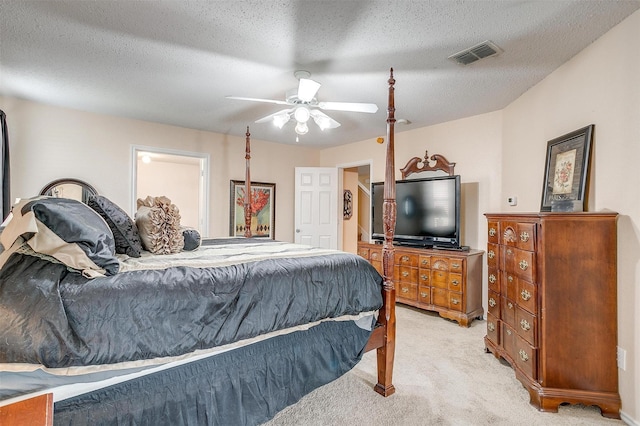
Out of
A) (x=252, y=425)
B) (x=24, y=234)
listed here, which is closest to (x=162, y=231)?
(x=24, y=234)

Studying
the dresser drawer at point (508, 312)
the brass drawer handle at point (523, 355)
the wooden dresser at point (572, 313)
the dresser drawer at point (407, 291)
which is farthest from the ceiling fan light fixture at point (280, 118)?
the brass drawer handle at point (523, 355)

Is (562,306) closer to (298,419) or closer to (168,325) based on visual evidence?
(298,419)

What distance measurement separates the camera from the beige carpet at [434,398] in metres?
1.83

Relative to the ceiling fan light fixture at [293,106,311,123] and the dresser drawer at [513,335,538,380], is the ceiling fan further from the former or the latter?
the dresser drawer at [513,335,538,380]

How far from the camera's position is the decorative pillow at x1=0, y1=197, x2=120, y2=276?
115 cm

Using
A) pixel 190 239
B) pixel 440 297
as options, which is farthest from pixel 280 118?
pixel 440 297

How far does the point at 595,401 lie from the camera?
6.22 ft

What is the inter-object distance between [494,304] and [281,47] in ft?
9.16

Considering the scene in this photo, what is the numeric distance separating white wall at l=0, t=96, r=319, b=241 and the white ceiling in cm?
33

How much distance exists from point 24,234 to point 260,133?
3.85m

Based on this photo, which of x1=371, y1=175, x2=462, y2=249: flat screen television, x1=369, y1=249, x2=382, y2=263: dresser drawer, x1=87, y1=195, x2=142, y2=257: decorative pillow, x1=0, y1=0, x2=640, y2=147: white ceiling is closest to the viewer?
x1=87, y1=195, x2=142, y2=257: decorative pillow

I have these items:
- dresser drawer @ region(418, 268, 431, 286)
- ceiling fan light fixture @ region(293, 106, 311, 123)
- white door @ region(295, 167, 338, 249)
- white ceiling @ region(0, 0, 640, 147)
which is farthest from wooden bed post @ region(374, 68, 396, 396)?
white door @ region(295, 167, 338, 249)

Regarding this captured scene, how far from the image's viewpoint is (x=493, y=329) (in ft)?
8.69

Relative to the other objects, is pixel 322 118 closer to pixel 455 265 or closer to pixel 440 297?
pixel 455 265
